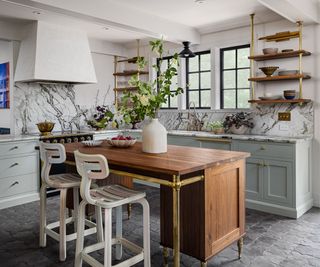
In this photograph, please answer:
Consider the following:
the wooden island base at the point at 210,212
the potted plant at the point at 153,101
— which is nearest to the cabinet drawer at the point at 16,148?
the potted plant at the point at 153,101

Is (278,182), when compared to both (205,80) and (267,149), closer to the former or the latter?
(267,149)

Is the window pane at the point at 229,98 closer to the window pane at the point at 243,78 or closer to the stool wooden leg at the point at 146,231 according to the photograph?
the window pane at the point at 243,78

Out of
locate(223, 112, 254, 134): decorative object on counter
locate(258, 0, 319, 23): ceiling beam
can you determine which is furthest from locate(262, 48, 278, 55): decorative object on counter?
locate(223, 112, 254, 134): decorative object on counter

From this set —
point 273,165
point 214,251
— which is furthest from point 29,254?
point 273,165

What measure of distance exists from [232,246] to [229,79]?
2783 mm

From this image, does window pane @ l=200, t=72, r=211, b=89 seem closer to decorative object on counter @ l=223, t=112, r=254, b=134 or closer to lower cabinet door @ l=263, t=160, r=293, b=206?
decorative object on counter @ l=223, t=112, r=254, b=134

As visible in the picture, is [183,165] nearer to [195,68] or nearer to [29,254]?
[29,254]

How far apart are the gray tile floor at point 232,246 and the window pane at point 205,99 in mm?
1977

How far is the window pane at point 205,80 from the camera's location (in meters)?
5.23

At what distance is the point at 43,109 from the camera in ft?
16.7

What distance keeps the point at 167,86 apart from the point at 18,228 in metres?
2.24

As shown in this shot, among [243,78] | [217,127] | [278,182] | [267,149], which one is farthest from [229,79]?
[278,182]

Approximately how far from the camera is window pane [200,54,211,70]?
17.1ft

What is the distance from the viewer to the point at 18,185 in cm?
424
